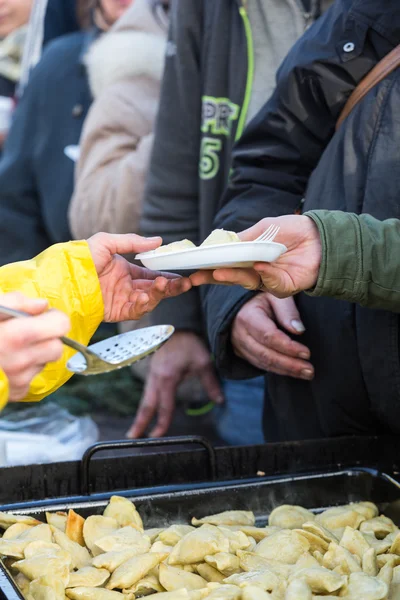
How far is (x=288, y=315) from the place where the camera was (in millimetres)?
1698

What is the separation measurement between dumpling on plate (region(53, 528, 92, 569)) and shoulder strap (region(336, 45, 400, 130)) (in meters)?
0.95

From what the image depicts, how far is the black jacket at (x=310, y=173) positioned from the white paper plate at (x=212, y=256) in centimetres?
41

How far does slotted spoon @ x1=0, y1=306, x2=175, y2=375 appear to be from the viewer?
1.16 metres

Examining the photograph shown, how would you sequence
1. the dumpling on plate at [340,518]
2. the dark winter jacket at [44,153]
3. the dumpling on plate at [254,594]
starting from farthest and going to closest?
1. the dark winter jacket at [44,153]
2. the dumpling on plate at [340,518]
3. the dumpling on plate at [254,594]

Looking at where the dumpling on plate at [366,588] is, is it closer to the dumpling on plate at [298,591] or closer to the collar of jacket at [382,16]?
the dumpling on plate at [298,591]

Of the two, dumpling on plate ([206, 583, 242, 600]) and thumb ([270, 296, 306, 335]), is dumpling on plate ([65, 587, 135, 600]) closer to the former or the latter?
dumpling on plate ([206, 583, 242, 600])

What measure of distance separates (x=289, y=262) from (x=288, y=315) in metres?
0.39

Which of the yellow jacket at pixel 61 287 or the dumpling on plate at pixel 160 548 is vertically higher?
the yellow jacket at pixel 61 287

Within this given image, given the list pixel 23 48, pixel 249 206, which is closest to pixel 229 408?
pixel 249 206

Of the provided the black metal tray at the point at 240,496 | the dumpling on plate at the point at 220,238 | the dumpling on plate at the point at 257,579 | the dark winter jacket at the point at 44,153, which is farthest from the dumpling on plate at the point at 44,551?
the dark winter jacket at the point at 44,153

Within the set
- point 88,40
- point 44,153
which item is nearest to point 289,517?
point 44,153

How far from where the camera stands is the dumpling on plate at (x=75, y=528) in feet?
4.23

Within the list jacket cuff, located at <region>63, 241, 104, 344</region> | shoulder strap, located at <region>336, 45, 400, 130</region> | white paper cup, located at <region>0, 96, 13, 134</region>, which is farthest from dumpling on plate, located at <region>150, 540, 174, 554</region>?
white paper cup, located at <region>0, 96, 13, 134</region>

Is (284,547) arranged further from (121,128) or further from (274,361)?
(121,128)
